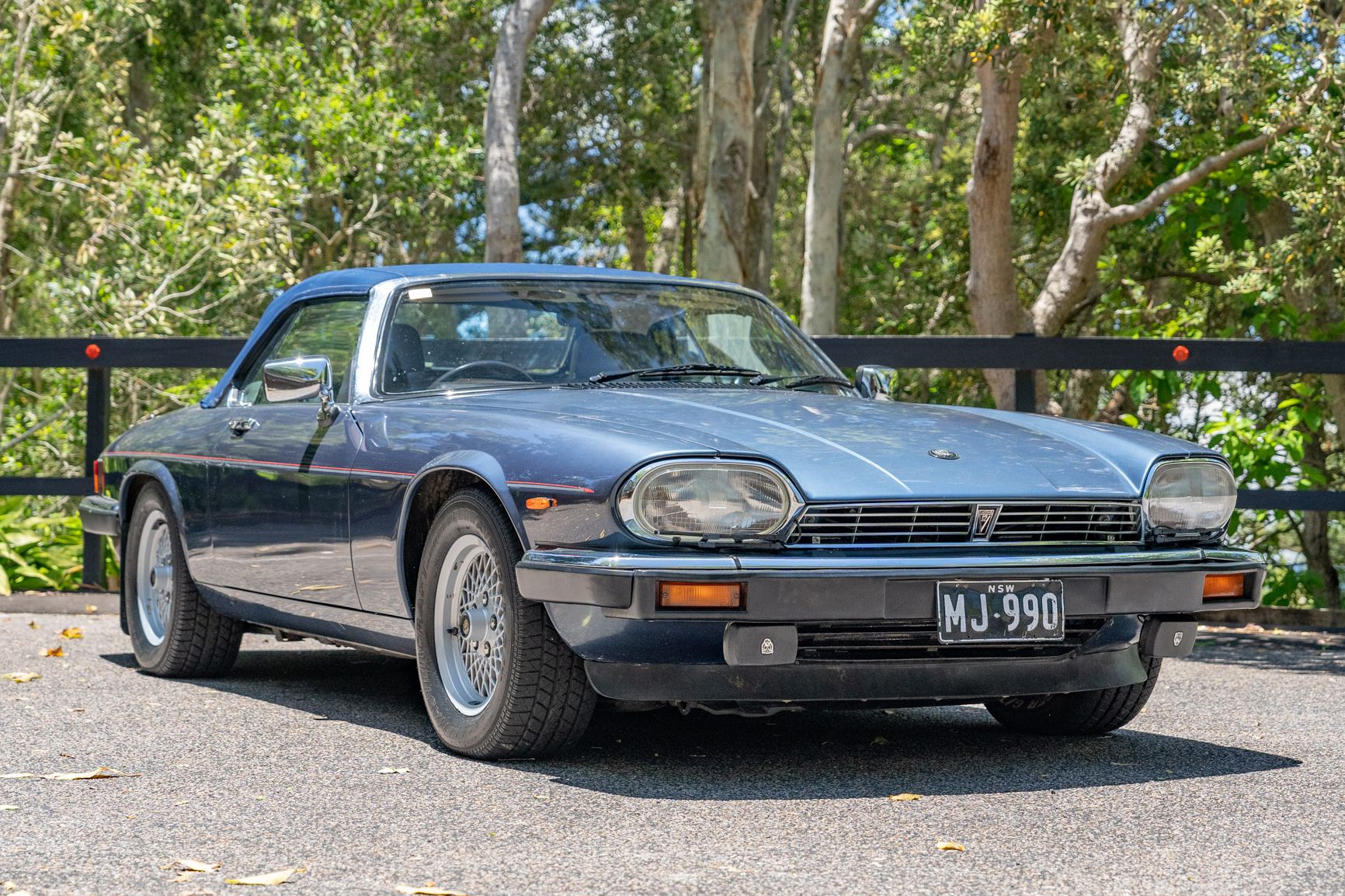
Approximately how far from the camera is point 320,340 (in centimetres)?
617

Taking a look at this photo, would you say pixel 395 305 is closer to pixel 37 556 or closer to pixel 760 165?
pixel 37 556

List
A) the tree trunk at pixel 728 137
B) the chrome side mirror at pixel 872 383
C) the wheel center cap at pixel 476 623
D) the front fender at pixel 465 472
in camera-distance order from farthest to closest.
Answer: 1. the tree trunk at pixel 728 137
2. the chrome side mirror at pixel 872 383
3. the wheel center cap at pixel 476 623
4. the front fender at pixel 465 472

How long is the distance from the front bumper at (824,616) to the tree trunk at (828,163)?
1351cm

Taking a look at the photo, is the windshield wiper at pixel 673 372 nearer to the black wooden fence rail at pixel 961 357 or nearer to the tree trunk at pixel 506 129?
the black wooden fence rail at pixel 961 357

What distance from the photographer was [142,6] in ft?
68.3

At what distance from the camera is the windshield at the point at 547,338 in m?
5.45

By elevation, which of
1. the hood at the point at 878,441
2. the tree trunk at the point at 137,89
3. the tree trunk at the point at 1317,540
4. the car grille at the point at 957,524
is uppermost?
the tree trunk at the point at 137,89

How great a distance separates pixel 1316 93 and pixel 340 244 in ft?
48.2

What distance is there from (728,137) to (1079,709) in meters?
11.3

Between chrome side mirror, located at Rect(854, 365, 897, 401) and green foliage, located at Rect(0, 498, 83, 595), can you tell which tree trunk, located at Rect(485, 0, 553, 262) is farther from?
chrome side mirror, located at Rect(854, 365, 897, 401)

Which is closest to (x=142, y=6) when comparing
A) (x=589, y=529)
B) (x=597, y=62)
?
(x=597, y=62)

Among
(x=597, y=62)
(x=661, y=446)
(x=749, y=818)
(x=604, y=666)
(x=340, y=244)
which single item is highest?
(x=597, y=62)

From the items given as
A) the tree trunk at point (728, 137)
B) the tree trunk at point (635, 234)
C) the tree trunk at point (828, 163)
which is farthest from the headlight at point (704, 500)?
the tree trunk at point (635, 234)

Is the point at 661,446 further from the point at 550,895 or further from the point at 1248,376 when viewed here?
the point at 1248,376
